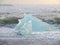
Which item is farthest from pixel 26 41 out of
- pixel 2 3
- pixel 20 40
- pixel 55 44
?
pixel 2 3

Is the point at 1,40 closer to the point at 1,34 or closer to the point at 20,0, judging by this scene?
the point at 1,34

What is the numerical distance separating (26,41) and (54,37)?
15cm

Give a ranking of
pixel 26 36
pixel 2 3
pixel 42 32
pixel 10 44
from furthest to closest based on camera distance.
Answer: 1. pixel 2 3
2. pixel 42 32
3. pixel 26 36
4. pixel 10 44

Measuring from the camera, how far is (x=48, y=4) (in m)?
2.33

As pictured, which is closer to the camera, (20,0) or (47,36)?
(47,36)

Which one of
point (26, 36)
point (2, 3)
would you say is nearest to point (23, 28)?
point (26, 36)

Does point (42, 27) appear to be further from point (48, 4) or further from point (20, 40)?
point (48, 4)

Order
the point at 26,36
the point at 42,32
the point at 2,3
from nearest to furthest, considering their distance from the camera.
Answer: the point at 26,36
the point at 42,32
the point at 2,3

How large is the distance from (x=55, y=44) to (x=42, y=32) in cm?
21

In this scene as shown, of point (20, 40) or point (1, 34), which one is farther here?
point (1, 34)

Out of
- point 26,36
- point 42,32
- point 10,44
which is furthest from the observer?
point 42,32

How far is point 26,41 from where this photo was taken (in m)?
0.79

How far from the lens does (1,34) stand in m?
0.90

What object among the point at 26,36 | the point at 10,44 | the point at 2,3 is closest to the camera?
the point at 10,44
